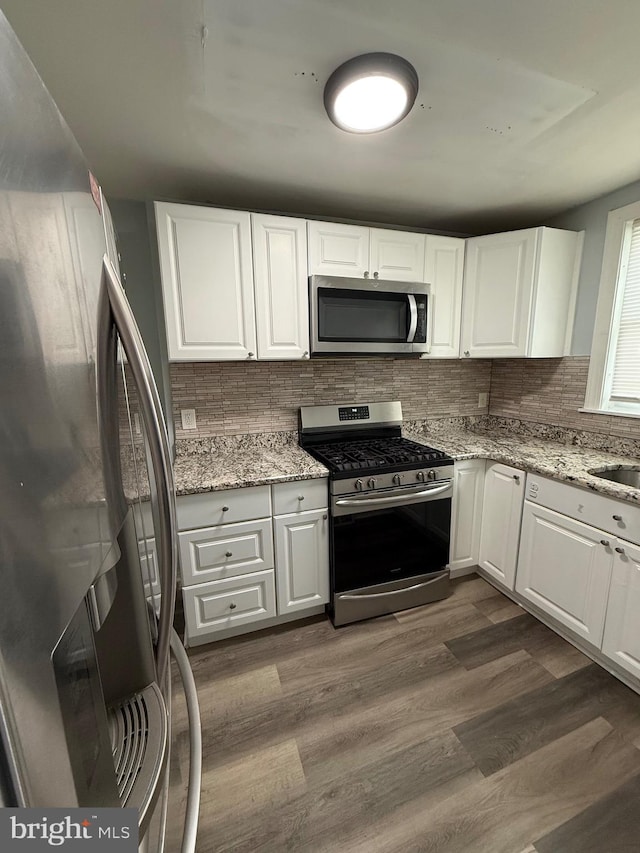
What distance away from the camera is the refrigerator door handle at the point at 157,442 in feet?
1.72

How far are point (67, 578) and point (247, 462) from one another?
64.5 inches

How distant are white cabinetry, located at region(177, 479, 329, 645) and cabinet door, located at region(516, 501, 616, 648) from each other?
115cm

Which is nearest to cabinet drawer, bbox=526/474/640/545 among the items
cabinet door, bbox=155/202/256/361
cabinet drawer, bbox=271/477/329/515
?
cabinet drawer, bbox=271/477/329/515

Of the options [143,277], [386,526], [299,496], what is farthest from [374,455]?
[143,277]

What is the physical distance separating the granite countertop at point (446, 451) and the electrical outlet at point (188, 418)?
3.5 inches

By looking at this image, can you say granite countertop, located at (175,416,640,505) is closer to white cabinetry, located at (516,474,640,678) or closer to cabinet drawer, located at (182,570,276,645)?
white cabinetry, located at (516,474,640,678)

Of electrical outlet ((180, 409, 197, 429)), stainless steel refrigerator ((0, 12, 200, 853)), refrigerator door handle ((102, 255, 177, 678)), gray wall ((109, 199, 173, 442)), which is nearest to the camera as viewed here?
stainless steel refrigerator ((0, 12, 200, 853))

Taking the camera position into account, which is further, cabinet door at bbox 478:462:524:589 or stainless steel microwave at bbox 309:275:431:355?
cabinet door at bbox 478:462:524:589

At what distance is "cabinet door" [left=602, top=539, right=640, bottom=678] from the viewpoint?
59.8 inches

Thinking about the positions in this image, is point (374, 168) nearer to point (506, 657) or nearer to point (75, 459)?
point (75, 459)

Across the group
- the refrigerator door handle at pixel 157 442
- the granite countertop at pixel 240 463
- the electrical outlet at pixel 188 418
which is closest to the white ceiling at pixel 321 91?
the refrigerator door handle at pixel 157 442

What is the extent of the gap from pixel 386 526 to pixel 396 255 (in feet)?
5.24

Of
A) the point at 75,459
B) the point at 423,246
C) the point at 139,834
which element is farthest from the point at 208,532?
the point at 423,246

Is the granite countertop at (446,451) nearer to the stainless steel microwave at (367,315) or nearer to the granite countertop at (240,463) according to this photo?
the granite countertop at (240,463)
